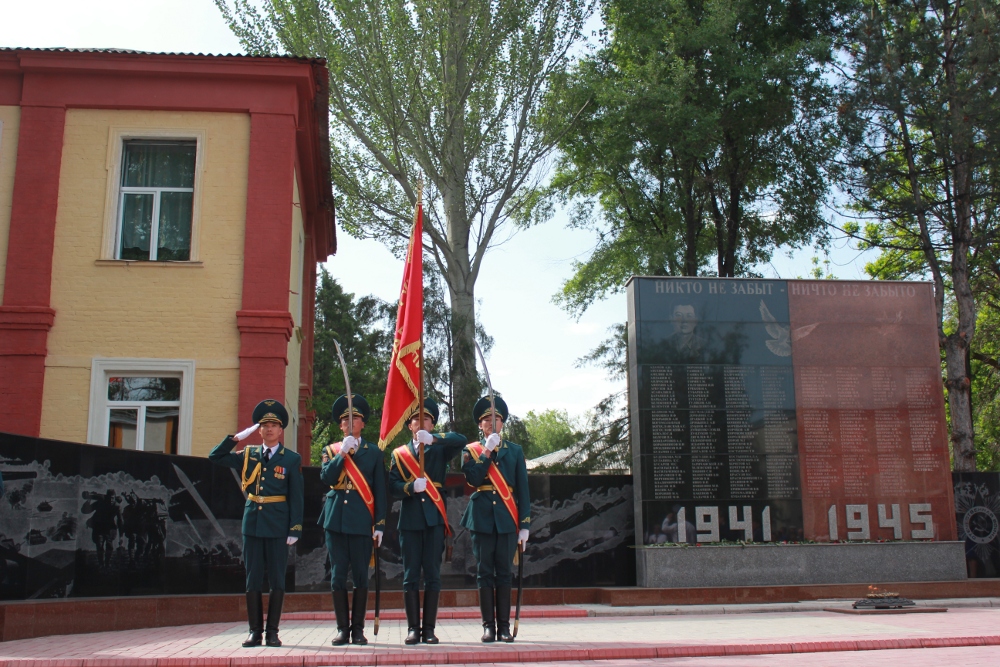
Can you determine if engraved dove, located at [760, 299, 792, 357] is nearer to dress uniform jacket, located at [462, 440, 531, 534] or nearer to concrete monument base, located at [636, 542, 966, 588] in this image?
concrete monument base, located at [636, 542, 966, 588]

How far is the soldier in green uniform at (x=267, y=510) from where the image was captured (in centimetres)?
765

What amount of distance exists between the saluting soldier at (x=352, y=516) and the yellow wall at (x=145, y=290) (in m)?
5.43

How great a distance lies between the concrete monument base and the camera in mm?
12383

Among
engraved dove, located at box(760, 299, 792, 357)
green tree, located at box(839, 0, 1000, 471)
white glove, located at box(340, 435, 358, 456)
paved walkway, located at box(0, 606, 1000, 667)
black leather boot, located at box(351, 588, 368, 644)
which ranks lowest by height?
paved walkway, located at box(0, 606, 1000, 667)

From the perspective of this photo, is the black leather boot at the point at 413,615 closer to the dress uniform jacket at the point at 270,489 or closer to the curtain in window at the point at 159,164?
the dress uniform jacket at the point at 270,489

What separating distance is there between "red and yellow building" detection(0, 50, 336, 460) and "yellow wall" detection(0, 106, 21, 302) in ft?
0.06

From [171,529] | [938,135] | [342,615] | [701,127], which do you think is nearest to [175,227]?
[171,529]

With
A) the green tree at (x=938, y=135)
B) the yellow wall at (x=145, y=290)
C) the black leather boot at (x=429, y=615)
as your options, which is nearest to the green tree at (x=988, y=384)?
the green tree at (x=938, y=135)

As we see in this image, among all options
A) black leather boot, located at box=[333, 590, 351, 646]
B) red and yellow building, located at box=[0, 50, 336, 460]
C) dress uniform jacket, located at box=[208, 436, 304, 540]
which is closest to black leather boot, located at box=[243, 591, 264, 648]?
dress uniform jacket, located at box=[208, 436, 304, 540]

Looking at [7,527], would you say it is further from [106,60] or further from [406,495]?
[106,60]

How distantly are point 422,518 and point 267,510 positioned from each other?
1.24 meters

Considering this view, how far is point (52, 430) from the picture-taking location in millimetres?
12672

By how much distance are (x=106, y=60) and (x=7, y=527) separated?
24.3 feet

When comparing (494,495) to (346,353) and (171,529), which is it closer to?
(171,529)
